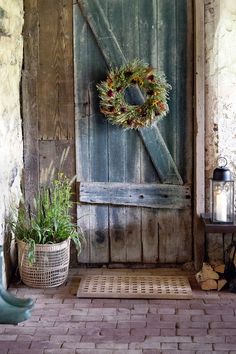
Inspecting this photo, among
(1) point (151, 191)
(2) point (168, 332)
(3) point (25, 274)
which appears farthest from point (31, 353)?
(1) point (151, 191)

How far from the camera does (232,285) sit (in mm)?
4148

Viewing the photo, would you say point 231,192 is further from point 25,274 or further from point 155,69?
point 25,274

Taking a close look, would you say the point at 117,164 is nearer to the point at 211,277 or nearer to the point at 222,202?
the point at 222,202

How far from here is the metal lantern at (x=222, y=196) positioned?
4.14 meters

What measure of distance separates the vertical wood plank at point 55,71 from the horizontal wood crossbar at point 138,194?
0.46 meters

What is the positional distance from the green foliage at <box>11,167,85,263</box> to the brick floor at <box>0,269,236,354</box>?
0.37 meters

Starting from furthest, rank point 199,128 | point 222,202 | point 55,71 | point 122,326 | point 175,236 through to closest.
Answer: point 175,236 → point 55,71 → point 199,128 → point 222,202 → point 122,326

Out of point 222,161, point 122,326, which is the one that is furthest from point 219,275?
point 122,326

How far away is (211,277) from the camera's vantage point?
4199 mm

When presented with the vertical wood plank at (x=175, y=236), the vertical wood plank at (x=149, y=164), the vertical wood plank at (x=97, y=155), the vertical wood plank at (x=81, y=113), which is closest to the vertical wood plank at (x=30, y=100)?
the vertical wood plank at (x=81, y=113)

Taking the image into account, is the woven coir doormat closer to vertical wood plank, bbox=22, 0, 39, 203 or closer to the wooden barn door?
the wooden barn door

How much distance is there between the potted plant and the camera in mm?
4172

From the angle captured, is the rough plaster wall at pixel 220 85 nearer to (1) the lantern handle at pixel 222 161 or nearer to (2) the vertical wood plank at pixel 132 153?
(1) the lantern handle at pixel 222 161

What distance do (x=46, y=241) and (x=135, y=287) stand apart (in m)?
0.72
